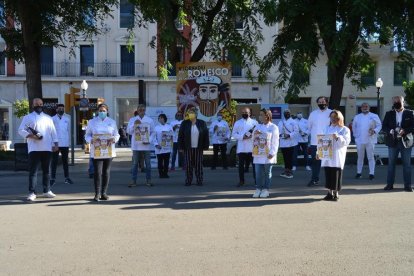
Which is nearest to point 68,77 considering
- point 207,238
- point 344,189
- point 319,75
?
point 319,75

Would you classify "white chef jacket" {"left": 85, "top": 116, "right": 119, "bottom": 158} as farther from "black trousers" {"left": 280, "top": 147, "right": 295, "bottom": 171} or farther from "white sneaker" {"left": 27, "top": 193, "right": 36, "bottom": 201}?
"black trousers" {"left": 280, "top": 147, "right": 295, "bottom": 171}

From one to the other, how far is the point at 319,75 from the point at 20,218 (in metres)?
34.1

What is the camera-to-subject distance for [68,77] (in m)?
38.2

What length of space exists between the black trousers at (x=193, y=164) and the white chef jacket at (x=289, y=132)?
3.03m

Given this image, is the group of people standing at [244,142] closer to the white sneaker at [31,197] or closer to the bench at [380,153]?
the white sneaker at [31,197]

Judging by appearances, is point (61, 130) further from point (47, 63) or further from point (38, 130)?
point (47, 63)

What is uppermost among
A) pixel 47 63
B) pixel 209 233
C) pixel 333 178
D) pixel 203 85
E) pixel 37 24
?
pixel 47 63

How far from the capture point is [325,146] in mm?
9477

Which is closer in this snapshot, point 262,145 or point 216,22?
point 262,145

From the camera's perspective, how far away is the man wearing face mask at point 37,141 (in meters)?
9.77

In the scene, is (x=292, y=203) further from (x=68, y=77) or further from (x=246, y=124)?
(x=68, y=77)

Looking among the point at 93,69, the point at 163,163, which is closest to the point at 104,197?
the point at 163,163

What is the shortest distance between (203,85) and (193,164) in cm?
513

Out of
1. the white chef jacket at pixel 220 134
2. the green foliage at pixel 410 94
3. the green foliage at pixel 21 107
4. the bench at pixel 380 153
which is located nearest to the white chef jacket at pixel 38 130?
the white chef jacket at pixel 220 134
